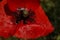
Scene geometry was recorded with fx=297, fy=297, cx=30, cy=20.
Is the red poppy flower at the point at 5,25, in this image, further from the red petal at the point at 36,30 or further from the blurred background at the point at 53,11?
the blurred background at the point at 53,11

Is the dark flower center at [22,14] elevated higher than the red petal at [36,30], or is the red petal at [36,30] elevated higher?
the dark flower center at [22,14]

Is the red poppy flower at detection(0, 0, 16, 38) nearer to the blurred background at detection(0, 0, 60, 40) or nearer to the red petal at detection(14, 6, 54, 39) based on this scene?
the red petal at detection(14, 6, 54, 39)

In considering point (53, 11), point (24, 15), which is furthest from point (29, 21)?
point (53, 11)

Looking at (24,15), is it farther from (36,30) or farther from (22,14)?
(36,30)

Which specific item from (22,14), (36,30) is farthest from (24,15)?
(36,30)

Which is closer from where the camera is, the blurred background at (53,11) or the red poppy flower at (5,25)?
the red poppy flower at (5,25)

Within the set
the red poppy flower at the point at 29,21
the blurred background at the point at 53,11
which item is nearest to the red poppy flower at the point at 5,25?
the red poppy flower at the point at 29,21

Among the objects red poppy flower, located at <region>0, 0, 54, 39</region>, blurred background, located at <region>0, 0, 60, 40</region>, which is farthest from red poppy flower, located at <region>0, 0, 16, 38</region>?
blurred background, located at <region>0, 0, 60, 40</region>

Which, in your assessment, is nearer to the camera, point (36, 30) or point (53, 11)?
point (36, 30)

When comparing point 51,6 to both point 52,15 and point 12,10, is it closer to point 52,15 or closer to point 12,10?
point 52,15
